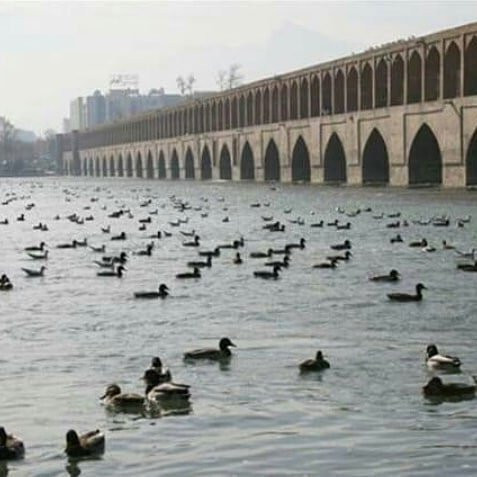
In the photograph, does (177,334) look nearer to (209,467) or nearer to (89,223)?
(209,467)

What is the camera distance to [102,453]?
435 inches

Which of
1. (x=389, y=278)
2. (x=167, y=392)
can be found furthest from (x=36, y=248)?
(x=167, y=392)

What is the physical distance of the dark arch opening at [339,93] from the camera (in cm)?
7725

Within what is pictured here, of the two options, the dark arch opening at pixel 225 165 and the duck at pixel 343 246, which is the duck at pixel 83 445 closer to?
the duck at pixel 343 246

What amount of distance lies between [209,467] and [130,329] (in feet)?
25.4

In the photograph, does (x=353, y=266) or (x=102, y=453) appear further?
(x=353, y=266)

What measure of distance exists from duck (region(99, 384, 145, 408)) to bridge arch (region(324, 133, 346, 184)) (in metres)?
64.5

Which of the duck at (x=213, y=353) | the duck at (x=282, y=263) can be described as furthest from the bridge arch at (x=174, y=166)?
the duck at (x=213, y=353)

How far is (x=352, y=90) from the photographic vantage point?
247 feet

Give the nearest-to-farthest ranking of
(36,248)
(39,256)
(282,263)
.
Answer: (282,263) < (39,256) < (36,248)

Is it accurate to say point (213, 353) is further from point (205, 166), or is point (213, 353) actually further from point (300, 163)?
point (205, 166)

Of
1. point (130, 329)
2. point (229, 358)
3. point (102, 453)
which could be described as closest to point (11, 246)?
point (130, 329)

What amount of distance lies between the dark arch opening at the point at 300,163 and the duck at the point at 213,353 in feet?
227

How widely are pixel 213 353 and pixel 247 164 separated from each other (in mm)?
83800
